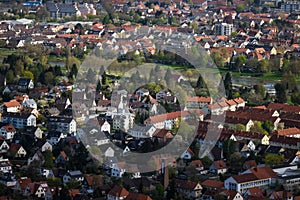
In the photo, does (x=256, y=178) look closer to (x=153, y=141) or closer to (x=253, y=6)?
(x=153, y=141)

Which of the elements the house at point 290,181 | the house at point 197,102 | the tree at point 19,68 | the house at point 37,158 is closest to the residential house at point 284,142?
the house at point 290,181

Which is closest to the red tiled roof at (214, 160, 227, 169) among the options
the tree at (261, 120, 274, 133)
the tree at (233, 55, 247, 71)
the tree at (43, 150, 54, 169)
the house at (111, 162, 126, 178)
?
the house at (111, 162, 126, 178)

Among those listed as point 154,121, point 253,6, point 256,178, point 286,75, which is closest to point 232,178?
point 256,178

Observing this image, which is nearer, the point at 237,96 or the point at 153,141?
the point at 153,141

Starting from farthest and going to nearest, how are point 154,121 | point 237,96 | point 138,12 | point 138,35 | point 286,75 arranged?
point 138,12
point 138,35
point 286,75
point 237,96
point 154,121

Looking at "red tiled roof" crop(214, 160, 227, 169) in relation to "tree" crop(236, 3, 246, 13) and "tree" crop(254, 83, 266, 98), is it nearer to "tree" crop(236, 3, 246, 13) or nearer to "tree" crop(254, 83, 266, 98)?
"tree" crop(254, 83, 266, 98)

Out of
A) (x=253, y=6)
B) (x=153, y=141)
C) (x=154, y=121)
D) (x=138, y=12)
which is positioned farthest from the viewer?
(x=253, y=6)

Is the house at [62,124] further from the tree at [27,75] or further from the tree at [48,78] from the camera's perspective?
the tree at [27,75]

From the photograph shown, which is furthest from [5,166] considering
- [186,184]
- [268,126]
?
[268,126]
